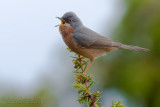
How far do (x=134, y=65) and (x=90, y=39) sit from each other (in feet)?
5.96

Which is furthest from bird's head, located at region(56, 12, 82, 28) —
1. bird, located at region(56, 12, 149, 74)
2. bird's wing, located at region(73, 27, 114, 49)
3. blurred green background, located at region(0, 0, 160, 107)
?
blurred green background, located at region(0, 0, 160, 107)

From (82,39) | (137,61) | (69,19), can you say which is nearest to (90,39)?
(82,39)

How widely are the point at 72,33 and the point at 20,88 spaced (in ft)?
5.41

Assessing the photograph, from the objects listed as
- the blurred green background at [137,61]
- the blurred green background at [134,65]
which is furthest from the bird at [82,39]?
the blurred green background at [137,61]

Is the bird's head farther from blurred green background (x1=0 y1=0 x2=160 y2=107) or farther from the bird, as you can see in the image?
blurred green background (x1=0 y1=0 x2=160 y2=107)

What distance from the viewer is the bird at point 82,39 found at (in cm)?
523

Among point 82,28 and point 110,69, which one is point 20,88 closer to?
point 82,28

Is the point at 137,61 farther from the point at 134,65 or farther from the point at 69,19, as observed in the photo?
the point at 69,19

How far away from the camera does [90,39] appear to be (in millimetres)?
5402

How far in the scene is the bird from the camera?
206 inches

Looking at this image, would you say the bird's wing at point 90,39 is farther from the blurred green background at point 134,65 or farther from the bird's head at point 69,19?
the blurred green background at point 134,65

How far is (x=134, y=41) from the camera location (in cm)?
700

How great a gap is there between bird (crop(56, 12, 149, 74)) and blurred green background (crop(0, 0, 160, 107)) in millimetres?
1269

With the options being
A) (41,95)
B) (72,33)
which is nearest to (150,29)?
(72,33)
